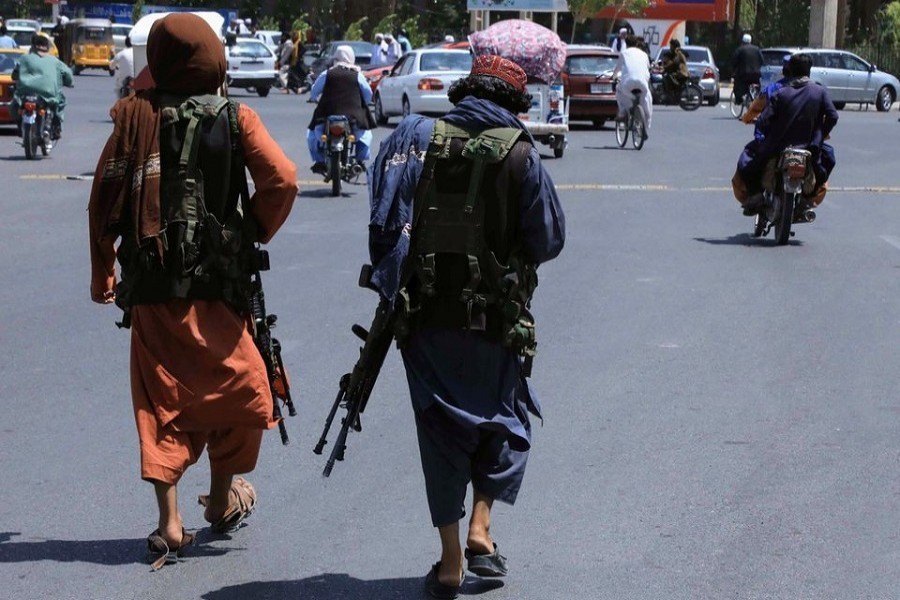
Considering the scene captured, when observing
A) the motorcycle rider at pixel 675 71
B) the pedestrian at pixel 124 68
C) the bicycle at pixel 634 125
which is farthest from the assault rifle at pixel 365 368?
the motorcycle rider at pixel 675 71

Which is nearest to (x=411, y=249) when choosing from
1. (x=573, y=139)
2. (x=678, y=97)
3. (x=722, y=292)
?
(x=722, y=292)

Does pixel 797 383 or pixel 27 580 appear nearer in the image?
pixel 27 580

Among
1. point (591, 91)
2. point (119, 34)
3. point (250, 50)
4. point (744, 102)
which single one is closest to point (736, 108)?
point (744, 102)

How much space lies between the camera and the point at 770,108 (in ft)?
43.9

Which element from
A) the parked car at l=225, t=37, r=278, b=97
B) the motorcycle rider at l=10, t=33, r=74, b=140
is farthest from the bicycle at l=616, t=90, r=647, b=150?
the parked car at l=225, t=37, r=278, b=97

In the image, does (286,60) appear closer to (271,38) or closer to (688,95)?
(271,38)

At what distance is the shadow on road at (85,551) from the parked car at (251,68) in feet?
117

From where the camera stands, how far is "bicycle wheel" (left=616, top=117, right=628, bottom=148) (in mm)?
24328

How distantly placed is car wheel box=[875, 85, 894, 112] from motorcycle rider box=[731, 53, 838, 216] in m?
25.8

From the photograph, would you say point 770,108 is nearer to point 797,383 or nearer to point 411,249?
point 797,383

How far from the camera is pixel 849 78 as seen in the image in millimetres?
37750

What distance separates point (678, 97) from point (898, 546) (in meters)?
32.8

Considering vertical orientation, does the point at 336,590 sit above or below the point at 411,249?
below

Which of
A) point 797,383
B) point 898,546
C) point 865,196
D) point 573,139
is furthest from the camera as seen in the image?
point 573,139
